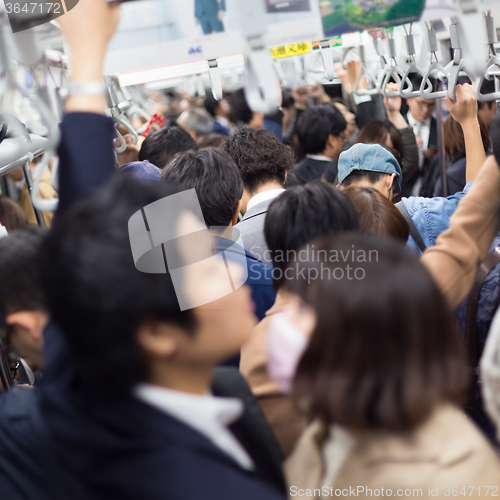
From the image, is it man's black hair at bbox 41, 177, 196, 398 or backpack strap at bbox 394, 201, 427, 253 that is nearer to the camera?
man's black hair at bbox 41, 177, 196, 398

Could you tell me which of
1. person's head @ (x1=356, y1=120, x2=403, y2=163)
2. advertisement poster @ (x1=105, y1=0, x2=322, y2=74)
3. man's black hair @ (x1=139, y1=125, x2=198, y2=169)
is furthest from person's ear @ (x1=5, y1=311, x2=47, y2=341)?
person's head @ (x1=356, y1=120, x2=403, y2=163)

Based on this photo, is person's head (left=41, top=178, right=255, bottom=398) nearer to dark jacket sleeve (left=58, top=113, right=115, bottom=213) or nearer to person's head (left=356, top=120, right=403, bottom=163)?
dark jacket sleeve (left=58, top=113, right=115, bottom=213)

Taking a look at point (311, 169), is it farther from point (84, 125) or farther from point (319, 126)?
point (84, 125)

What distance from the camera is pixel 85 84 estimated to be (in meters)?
0.94

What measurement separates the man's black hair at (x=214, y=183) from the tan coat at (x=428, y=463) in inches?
44.8

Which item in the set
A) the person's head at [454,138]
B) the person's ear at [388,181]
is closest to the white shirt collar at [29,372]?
the person's ear at [388,181]

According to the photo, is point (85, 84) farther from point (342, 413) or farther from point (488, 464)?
point (488, 464)

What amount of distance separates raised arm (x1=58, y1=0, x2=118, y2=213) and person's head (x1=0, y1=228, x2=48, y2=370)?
30 cm

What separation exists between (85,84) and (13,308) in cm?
54

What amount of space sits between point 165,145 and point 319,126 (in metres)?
1.09

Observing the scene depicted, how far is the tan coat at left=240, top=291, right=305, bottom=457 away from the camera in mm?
1184

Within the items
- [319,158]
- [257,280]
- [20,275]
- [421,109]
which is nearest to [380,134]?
[319,158]

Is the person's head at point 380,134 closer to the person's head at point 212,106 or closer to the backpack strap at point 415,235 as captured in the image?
the backpack strap at point 415,235

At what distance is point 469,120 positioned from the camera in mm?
1903
